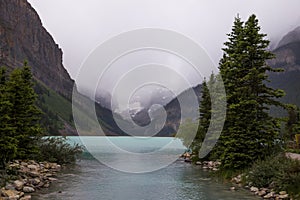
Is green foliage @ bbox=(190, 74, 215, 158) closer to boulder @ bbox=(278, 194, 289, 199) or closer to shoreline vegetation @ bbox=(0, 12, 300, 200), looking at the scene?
shoreline vegetation @ bbox=(0, 12, 300, 200)

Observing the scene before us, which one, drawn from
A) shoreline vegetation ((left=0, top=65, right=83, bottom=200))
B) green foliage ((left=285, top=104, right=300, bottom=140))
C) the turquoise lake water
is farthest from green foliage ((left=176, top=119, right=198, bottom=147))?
green foliage ((left=285, top=104, right=300, bottom=140))

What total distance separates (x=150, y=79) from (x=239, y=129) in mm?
9725

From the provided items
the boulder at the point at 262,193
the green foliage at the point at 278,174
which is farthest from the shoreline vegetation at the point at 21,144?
the green foliage at the point at 278,174

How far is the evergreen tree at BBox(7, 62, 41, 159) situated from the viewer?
29.3 meters

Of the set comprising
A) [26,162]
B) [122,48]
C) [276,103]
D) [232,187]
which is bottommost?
[232,187]

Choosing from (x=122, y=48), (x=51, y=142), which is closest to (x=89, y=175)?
(x=51, y=142)

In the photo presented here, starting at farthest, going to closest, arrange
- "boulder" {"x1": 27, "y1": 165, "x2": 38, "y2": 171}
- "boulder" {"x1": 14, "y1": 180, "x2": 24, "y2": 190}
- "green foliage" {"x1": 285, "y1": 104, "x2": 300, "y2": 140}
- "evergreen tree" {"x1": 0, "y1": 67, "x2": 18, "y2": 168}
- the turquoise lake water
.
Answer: "green foliage" {"x1": 285, "y1": 104, "x2": 300, "y2": 140}, "boulder" {"x1": 27, "y1": 165, "x2": 38, "y2": 171}, "evergreen tree" {"x1": 0, "y1": 67, "x2": 18, "y2": 168}, "boulder" {"x1": 14, "y1": 180, "x2": 24, "y2": 190}, the turquoise lake water

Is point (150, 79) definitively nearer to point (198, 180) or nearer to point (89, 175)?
point (198, 180)

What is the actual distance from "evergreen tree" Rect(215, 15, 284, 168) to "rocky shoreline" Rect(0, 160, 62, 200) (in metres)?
16.6

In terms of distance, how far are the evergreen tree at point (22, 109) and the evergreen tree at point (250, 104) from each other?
1932 cm

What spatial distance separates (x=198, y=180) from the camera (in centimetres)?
2941

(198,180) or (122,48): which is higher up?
(122,48)

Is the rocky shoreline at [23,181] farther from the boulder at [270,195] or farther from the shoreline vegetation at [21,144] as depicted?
the boulder at [270,195]

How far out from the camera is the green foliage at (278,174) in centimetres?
2012
